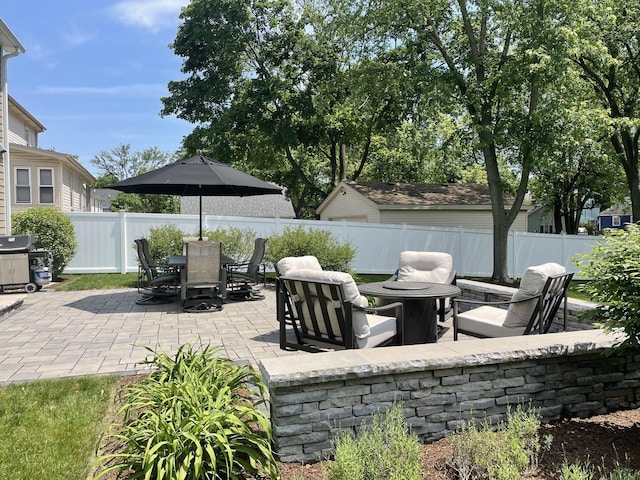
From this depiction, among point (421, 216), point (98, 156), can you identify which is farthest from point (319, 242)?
point (98, 156)

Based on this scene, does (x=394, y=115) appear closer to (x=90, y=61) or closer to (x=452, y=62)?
(x=452, y=62)

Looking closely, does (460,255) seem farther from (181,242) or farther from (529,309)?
(529,309)

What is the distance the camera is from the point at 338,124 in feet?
68.0

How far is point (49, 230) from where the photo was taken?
36.1ft

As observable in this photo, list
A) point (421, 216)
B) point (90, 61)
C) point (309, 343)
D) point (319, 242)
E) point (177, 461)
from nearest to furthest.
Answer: point (177, 461), point (309, 343), point (319, 242), point (421, 216), point (90, 61)

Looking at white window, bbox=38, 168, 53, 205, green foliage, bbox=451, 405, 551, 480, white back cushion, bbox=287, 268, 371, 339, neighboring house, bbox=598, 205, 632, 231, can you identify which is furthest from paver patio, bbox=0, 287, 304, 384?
neighboring house, bbox=598, 205, 632, 231

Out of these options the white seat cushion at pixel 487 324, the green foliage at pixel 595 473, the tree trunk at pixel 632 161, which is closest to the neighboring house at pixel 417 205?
the tree trunk at pixel 632 161

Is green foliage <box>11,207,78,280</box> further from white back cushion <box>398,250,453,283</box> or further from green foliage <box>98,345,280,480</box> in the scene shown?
green foliage <box>98,345,280,480</box>

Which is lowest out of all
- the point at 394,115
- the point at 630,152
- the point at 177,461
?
the point at 177,461

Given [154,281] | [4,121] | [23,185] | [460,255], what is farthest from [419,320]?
[23,185]

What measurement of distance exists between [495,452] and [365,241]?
12444 mm

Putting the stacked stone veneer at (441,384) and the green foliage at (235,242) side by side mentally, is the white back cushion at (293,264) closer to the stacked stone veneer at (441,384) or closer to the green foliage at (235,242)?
the stacked stone veneer at (441,384)

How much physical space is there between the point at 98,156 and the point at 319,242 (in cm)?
5489

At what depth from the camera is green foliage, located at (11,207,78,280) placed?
1088 centimetres
